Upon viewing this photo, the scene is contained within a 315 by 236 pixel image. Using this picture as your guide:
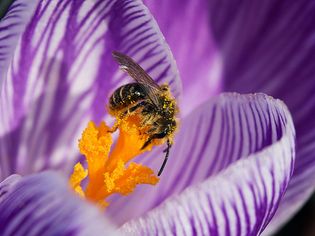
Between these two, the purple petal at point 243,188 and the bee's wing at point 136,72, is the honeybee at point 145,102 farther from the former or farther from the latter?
the purple petal at point 243,188

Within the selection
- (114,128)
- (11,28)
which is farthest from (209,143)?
(11,28)

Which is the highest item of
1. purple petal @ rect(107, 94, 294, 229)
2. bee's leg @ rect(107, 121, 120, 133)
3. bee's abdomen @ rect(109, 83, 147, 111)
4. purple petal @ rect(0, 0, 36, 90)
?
purple petal @ rect(0, 0, 36, 90)

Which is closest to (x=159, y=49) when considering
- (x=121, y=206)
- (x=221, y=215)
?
(x=121, y=206)

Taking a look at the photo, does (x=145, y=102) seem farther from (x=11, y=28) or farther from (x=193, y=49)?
(x=193, y=49)

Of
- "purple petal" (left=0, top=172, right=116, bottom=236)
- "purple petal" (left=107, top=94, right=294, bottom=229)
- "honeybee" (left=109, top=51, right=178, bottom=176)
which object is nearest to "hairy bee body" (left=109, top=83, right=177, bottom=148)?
"honeybee" (left=109, top=51, right=178, bottom=176)

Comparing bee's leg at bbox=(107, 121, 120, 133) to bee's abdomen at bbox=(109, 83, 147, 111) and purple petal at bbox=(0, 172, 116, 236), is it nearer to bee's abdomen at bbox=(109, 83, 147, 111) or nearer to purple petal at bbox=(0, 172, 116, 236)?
bee's abdomen at bbox=(109, 83, 147, 111)

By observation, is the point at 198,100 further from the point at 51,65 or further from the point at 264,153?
the point at 264,153
